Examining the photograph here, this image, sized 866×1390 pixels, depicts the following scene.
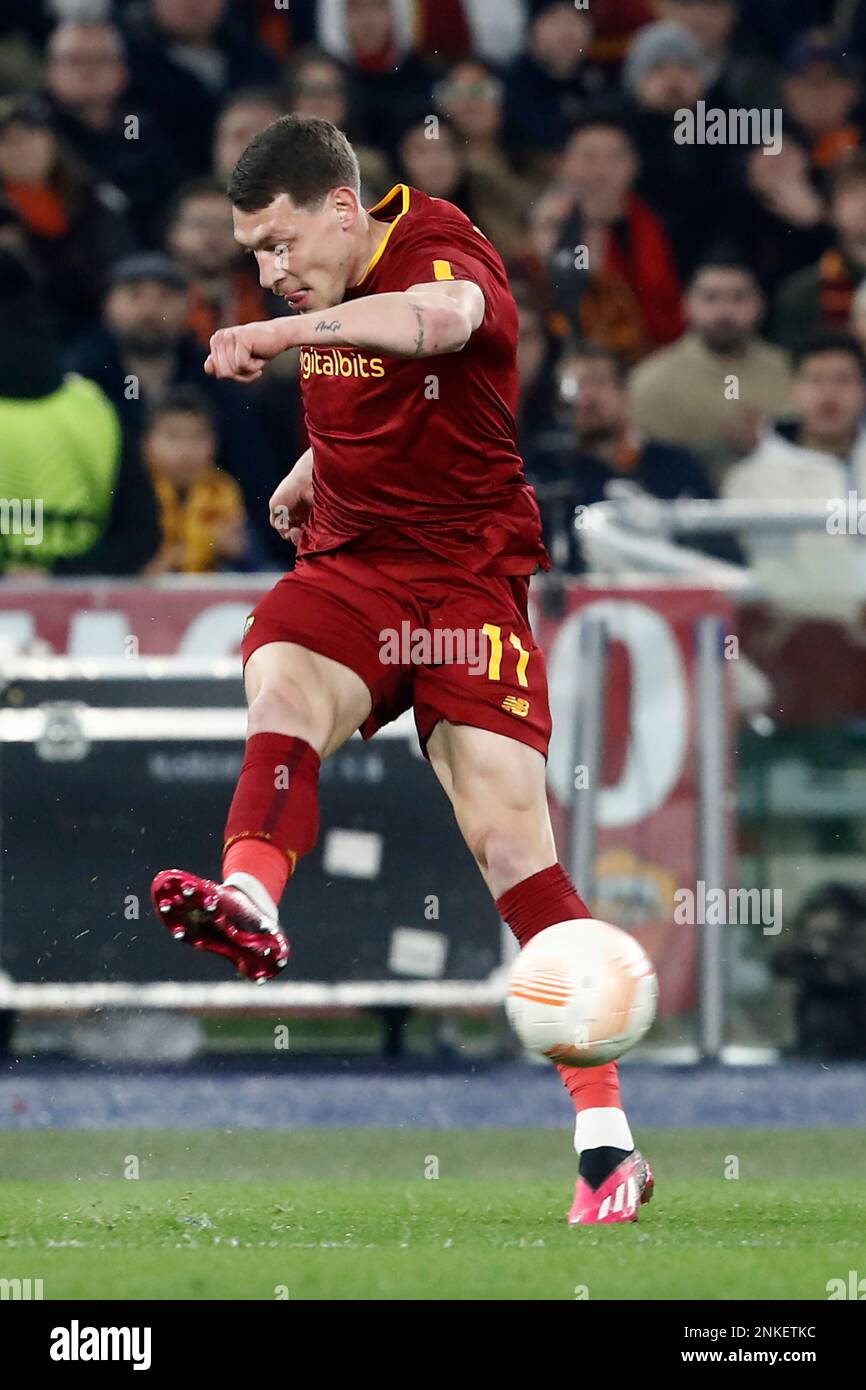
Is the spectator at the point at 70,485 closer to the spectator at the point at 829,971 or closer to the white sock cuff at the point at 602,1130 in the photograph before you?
the spectator at the point at 829,971

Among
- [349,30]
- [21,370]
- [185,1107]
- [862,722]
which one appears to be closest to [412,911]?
[185,1107]

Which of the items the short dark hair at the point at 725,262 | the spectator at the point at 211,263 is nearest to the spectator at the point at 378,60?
the spectator at the point at 211,263

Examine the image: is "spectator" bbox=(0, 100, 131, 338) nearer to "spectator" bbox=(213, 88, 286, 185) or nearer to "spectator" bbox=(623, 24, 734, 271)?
"spectator" bbox=(213, 88, 286, 185)

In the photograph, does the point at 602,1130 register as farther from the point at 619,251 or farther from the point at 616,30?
the point at 616,30

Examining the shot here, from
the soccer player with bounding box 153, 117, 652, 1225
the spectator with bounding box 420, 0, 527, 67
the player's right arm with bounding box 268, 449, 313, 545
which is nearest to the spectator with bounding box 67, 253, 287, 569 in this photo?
the spectator with bounding box 420, 0, 527, 67

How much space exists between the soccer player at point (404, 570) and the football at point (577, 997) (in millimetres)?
195

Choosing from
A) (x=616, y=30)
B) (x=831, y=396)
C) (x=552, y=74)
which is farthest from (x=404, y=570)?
(x=616, y=30)

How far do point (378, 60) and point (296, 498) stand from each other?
6981mm

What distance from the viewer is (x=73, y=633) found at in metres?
10.0

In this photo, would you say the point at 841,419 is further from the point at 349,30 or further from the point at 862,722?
the point at 349,30

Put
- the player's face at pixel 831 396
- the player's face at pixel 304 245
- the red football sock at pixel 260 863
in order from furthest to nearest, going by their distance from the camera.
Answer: the player's face at pixel 831 396 → the player's face at pixel 304 245 → the red football sock at pixel 260 863

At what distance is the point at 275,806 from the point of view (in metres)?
5.66

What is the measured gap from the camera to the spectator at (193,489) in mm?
10555

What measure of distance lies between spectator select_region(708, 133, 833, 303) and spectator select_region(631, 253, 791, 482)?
551mm
